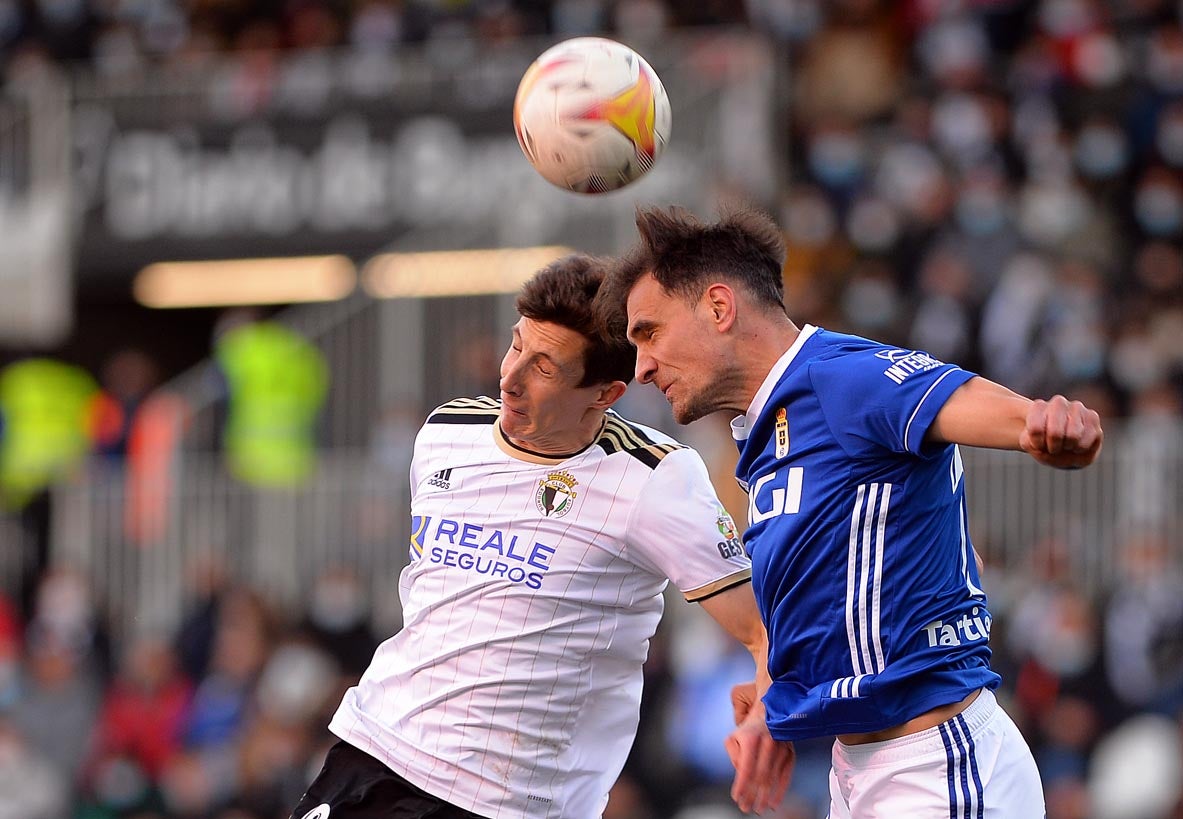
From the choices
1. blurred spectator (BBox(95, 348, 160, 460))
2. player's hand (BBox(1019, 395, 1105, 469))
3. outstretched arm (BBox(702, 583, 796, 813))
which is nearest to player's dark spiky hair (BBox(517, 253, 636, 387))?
outstretched arm (BBox(702, 583, 796, 813))

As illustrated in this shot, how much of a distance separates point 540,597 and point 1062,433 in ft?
6.40

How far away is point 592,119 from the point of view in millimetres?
5605

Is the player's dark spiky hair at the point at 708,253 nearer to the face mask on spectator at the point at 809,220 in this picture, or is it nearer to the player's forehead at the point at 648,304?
the player's forehead at the point at 648,304

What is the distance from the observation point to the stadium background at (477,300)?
35.8ft

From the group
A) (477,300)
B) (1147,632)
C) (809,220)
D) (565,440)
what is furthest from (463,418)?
(809,220)

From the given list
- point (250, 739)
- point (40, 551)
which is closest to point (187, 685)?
point (250, 739)

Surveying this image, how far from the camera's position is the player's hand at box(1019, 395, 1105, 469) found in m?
3.74

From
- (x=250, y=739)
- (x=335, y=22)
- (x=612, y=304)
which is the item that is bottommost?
(x=250, y=739)

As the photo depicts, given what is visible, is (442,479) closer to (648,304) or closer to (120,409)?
(648,304)

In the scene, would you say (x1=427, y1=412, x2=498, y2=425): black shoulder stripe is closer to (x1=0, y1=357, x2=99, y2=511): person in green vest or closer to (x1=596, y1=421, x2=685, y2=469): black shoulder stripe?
(x1=596, y1=421, x2=685, y2=469): black shoulder stripe

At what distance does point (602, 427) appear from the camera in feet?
18.1

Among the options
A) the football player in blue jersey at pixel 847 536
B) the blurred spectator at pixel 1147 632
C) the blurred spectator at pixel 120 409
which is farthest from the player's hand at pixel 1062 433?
the blurred spectator at pixel 120 409

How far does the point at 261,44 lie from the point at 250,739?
895cm

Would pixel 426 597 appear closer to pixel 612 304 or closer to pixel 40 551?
pixel 612 304
